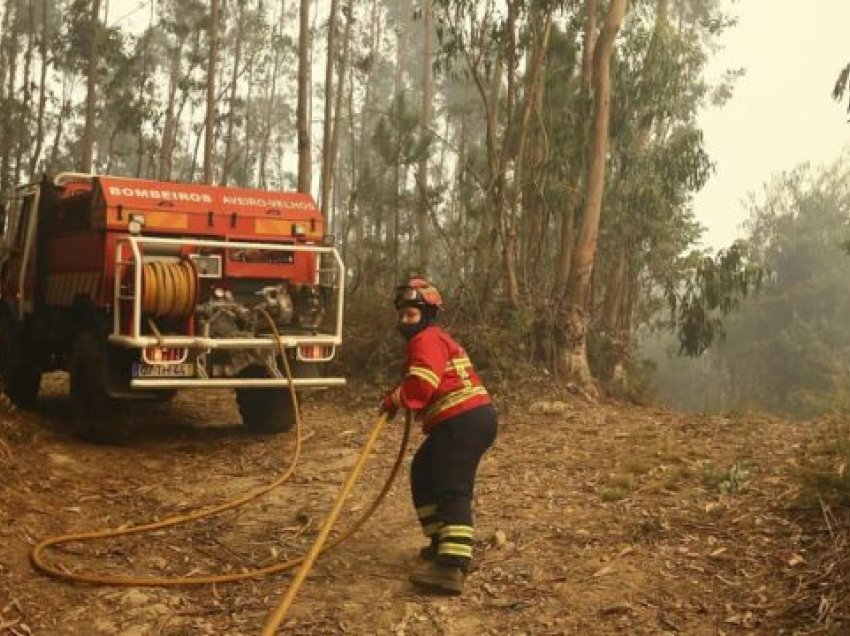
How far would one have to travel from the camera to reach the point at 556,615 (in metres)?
4.07

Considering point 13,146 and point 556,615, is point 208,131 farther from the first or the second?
point 556,615

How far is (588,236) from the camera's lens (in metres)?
10.9

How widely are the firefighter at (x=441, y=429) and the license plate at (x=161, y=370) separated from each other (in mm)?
3040

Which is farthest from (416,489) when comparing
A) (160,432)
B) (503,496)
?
(160,432)

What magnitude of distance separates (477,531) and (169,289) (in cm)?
320

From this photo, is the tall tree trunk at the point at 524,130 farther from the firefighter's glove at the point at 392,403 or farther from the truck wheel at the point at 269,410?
the firefighter's glove at the point at 392,403

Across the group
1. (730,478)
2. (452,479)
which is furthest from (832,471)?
(452,479)

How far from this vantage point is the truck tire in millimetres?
9008

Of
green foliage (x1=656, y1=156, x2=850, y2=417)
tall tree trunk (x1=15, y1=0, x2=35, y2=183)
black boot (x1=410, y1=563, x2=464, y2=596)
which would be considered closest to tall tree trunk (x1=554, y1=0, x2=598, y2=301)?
black boot (x1=410, y1=563, x2=464, y2=596)

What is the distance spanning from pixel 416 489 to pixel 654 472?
230 cm

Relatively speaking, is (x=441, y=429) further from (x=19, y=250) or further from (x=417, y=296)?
(x=19, y=250)

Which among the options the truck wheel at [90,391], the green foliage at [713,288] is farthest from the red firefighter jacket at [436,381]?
the green foliage at [713,288]

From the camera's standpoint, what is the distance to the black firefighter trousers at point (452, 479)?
434 centimetres

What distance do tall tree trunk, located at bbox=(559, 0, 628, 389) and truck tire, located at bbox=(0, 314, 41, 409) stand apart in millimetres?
5891
